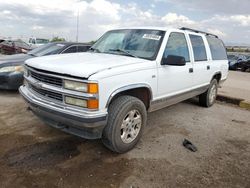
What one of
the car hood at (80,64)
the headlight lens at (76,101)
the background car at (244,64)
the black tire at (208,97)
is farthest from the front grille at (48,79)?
the background car at (244,64)

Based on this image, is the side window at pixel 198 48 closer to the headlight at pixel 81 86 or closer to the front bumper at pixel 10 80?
the headlight at pixel 81 86

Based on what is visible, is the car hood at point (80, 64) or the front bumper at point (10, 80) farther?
the front bumper at point (10, 80)

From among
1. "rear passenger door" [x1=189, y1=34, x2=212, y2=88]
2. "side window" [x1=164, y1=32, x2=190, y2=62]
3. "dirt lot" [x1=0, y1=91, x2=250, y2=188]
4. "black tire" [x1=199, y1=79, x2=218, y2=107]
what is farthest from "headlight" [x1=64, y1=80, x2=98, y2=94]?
"black tire" [x1=199, y1=79, x2=218, y2=107]

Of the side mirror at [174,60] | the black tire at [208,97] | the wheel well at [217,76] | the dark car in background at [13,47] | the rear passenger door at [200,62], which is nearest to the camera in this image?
the side mirror at [174,60]

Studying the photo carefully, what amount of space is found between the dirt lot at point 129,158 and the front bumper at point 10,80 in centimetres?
137

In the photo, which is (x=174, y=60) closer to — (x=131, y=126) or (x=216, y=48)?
(x=131, y=126)

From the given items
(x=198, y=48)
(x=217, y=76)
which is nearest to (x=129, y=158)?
(x=198, y=48)

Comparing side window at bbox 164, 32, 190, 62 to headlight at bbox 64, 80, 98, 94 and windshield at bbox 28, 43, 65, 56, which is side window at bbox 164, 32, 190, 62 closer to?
headlight at bbox 64, 80, 98, 94

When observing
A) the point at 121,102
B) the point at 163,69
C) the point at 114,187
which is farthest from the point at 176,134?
the point at 114,187

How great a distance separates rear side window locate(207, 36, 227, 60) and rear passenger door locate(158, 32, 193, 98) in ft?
5.13

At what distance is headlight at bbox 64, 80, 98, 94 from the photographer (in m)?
3.19

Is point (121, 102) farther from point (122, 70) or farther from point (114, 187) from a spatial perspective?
point (114, 187)

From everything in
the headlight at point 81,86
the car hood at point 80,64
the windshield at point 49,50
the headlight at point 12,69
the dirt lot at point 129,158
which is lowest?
the dirt lot at point 129,158

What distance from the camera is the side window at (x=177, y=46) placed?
4652 mm
